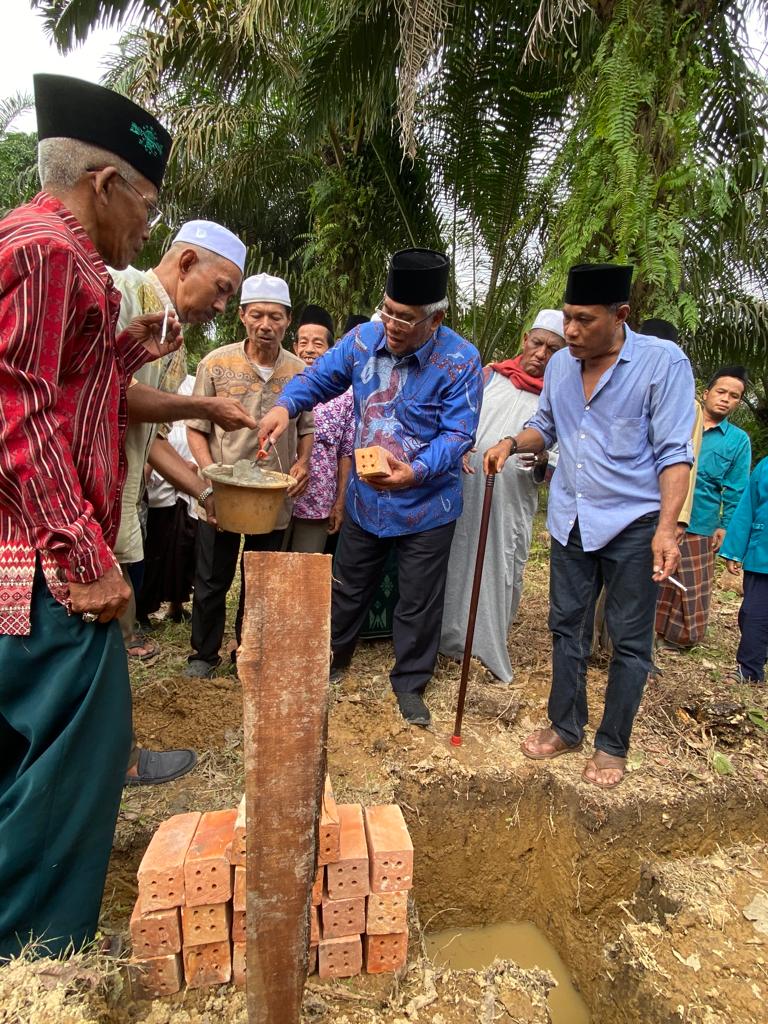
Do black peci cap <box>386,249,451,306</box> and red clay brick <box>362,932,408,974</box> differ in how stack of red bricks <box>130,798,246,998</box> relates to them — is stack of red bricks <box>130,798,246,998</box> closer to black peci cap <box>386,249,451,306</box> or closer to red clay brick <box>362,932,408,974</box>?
red clay brick <box>362,932,408,974</box>

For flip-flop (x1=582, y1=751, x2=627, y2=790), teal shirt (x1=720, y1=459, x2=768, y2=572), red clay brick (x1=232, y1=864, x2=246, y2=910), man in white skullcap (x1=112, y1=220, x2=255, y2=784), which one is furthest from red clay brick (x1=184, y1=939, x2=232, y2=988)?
teal shirt (x1=720, y1=459, x2=768, y2=572)

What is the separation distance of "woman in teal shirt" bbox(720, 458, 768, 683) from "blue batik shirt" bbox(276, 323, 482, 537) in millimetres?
2345

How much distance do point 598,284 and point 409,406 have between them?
100cm

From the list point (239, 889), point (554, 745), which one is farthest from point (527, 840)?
point (239, 889)

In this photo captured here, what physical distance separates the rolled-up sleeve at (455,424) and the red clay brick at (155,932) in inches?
75.7

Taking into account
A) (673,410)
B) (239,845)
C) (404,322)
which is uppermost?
(404,322)

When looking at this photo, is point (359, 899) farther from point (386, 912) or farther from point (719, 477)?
point (719, 477)

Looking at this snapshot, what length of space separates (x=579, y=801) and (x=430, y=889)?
0.84 m

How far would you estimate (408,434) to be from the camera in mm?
3199

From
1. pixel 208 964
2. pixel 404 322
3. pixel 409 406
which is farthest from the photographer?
pixel 409 406

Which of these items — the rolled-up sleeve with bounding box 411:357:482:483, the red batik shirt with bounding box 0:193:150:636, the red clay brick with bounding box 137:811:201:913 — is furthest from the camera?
the rolled-up sleeve with bounding box 411:357:482:483

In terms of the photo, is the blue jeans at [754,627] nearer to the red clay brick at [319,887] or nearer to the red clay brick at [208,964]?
the red clay brick at [319,887]

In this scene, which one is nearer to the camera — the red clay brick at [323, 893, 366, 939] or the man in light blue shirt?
the red clay brick at [323, 893, 366, 939]

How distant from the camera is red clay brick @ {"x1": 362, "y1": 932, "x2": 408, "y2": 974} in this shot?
6.40ft
